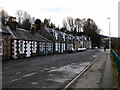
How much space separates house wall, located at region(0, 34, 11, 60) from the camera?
21438 mm

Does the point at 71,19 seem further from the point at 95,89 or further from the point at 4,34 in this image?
the point at 95,89

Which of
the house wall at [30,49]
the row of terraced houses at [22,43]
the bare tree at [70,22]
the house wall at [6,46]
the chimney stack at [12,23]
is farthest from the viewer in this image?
the bare tree at [70,22]

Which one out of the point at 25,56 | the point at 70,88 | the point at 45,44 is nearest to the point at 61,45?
the point at 45,44

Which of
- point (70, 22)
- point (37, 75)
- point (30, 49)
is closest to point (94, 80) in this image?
point (37, 75)

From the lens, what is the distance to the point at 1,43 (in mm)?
20984

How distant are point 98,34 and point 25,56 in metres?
77.3

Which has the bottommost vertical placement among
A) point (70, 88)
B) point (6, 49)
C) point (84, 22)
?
point (70, 88)

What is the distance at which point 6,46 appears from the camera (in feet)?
73.2

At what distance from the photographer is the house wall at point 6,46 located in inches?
844

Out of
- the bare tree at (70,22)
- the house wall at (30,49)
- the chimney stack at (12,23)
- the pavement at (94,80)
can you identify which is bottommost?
the pavement at (94,80)

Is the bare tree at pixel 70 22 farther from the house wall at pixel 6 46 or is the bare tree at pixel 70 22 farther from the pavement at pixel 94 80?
the pavement at pixel 94 80

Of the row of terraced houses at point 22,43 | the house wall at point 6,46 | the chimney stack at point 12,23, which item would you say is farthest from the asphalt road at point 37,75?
the chimney stack at point 12,23

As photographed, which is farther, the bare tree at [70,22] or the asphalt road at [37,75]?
the bare tree at [70,22]

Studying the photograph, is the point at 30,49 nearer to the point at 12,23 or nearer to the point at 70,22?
the point at 12,23
